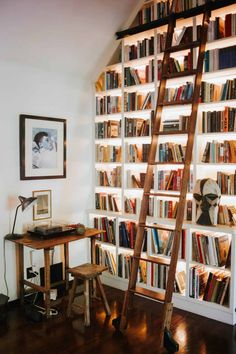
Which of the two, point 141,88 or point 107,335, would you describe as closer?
point 107,335

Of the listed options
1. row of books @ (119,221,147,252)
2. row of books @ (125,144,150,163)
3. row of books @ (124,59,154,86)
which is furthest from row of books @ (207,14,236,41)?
row of books @ (119,221,147,252)

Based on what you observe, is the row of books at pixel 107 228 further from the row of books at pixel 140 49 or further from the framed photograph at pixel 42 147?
the row of books at pixel 140 49

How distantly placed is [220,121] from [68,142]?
5.73ft

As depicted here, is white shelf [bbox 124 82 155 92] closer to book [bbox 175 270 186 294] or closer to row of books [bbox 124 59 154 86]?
row of books [bbox 124 59 154 86]

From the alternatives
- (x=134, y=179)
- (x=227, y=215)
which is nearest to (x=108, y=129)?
(x=134, y=179)

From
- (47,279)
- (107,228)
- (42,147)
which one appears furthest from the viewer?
(107,228)

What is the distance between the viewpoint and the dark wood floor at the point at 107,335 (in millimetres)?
2693

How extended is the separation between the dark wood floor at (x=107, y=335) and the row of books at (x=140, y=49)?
8.93ft

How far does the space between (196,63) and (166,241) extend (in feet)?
5.99

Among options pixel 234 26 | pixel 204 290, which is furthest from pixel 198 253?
pixel 234 26

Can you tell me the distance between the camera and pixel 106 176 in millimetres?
4230

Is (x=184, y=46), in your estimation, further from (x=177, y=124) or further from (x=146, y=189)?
(x=146, y=189)

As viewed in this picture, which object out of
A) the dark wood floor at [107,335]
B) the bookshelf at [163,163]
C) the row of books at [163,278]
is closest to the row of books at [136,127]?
the bookshelf at [163,163]

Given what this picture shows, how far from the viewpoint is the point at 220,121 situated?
326cm
